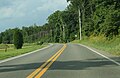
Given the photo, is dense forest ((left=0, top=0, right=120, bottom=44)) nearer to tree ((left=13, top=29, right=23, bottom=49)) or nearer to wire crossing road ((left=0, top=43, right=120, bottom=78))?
tree ((left=13, top=29, right=23, bottom=49))

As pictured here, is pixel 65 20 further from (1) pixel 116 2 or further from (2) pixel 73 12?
(1) pixel 116 2

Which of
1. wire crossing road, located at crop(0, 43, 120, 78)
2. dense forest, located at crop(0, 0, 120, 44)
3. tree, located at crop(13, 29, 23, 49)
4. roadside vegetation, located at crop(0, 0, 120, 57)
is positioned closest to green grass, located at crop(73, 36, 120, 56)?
roadside vegetation, located at crop(0, 0, 120, 57)

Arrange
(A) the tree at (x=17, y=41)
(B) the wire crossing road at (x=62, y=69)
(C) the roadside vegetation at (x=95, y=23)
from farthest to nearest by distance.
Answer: (A) the tree at (x=17, y=41) → (C) the roadside vegetation at (x=95, y=23) → (B) the wire crossing road at (x=62, y=69)

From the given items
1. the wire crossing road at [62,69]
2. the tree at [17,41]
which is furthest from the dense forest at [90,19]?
the wire crossing road at [62,69]

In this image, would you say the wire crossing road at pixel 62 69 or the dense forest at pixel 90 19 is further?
the dense forest at pixel 90 19

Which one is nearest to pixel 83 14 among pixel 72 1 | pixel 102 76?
pixel 72 1

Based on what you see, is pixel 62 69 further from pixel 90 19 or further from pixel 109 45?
pixel 90 19

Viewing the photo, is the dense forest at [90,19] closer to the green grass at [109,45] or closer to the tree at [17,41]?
the green grass at [109,45]

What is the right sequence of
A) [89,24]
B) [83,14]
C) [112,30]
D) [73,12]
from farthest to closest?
1. [73,12]
2. [83,14]
3. [89,24]
4. [112,30]

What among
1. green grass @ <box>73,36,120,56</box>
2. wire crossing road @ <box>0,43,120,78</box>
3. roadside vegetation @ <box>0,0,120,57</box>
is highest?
roadside vegetation @ <box>0,0,120,57</box>

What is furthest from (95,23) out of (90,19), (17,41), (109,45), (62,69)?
(62,69)

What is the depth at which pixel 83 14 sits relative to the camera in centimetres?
11231

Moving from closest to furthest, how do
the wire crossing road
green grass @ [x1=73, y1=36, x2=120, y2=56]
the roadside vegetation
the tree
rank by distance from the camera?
the wire crossing road
green grass @ [x1=73, y1=36, x2=120, y2=56]
the roadside vegetation
the tree

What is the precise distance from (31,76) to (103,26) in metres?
43.0
